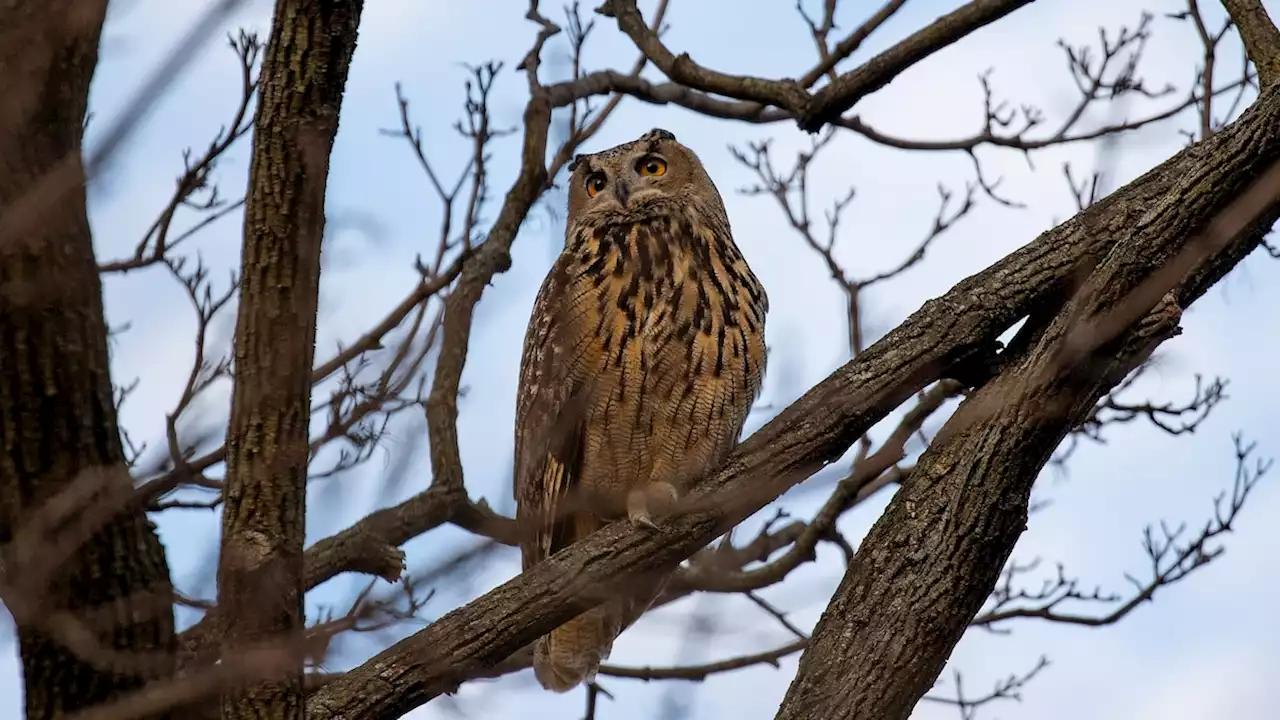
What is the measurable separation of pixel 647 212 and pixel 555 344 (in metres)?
0.65

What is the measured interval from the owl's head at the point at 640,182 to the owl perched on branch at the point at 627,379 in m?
0.19

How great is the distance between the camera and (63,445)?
7.25 feet

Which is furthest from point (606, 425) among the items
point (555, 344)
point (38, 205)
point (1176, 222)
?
point (38, 205)

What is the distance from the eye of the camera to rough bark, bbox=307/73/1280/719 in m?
3.11

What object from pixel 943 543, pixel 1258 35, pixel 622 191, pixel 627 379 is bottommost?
pixel 943 543

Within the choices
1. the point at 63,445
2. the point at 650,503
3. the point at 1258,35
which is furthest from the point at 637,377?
the point at 63,445

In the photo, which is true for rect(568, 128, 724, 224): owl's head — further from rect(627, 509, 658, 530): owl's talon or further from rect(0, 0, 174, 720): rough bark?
rect(0, 0, 174, 720): rough bark

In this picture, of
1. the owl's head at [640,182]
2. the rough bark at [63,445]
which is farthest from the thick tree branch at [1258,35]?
the rough bark at [63,445]

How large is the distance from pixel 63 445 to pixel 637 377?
7.09ft

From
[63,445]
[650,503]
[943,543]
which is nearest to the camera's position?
[63,445]

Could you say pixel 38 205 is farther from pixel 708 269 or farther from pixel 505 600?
pixel 708 269

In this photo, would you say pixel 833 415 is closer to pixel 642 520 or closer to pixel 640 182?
pixel 642 520

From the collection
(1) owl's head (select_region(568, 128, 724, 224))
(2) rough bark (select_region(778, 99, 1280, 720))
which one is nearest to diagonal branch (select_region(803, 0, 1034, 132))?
(1) owl's head (select_region(568, 128, 724, 224))

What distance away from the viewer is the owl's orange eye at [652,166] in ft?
16.5
